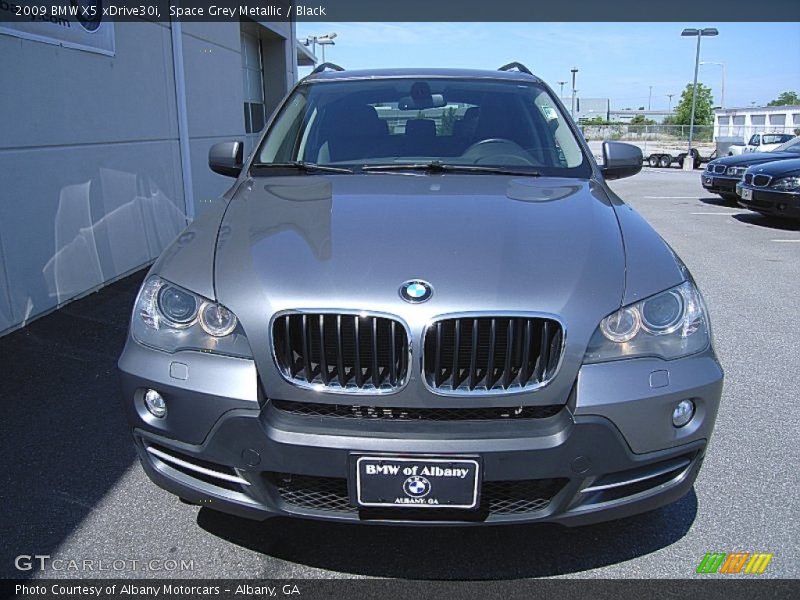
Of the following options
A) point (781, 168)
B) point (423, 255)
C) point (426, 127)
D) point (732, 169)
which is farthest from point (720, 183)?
point (423, 255)

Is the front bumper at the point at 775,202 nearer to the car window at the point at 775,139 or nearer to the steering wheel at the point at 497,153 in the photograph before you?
the steering wheel at the point at 497,153

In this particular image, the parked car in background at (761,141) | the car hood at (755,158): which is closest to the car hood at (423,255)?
the car hood at (755,158)

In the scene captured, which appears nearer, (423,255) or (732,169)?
(423,255)

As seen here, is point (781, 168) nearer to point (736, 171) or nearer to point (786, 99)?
point (736, 171)

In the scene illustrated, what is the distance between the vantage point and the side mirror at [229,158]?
3711 millimetres

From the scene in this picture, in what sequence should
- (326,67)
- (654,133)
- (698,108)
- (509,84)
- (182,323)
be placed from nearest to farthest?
(182,323)
(509,84)
(326,67)
(654,133)
(698,108)

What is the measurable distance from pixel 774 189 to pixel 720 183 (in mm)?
3048

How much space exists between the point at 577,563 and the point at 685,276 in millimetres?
1066

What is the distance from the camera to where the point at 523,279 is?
2.12 m

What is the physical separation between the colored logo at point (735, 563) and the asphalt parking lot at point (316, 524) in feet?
0.10

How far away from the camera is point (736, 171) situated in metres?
12.9

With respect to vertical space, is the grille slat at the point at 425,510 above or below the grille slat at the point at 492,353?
below

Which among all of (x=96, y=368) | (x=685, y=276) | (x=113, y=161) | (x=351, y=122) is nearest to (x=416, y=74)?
(x=351, y=122)

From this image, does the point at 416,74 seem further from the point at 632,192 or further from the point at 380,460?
the point at 632,192
